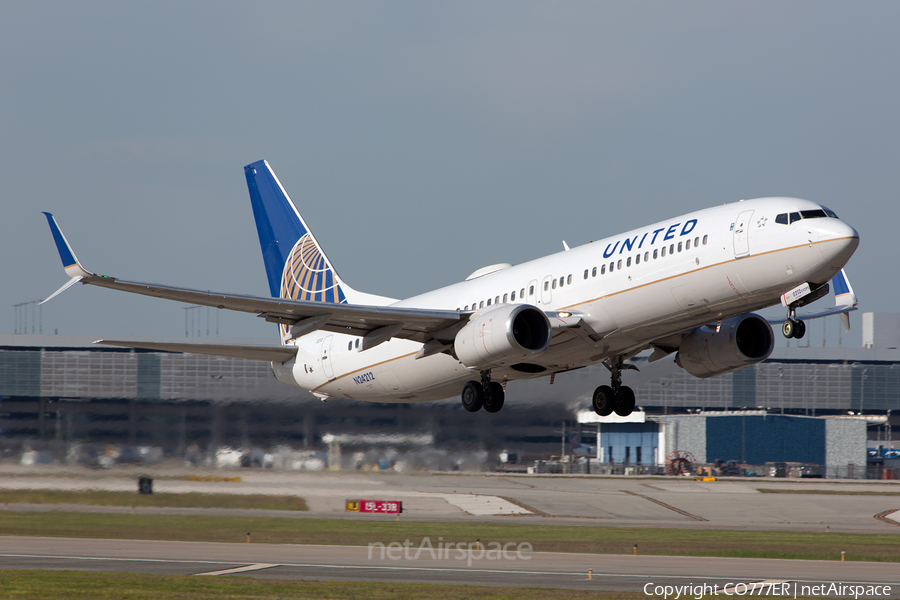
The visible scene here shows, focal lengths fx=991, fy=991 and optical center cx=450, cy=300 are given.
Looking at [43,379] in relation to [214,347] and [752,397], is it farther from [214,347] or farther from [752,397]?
[752,397]

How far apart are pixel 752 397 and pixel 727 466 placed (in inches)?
978

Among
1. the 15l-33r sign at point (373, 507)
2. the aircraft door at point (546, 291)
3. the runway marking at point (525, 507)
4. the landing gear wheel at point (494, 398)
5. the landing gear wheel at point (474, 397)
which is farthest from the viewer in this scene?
the runway marking at point (525, 507)

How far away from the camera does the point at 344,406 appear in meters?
40.9

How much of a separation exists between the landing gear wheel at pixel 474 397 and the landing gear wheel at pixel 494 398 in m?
0.21

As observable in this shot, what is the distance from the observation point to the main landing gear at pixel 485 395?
103 ft

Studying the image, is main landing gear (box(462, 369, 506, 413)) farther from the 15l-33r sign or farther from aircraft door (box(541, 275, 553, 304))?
the 15l-33r sign

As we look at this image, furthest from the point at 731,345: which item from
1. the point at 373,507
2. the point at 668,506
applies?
the point at 668,506

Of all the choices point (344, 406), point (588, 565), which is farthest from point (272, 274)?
point (588, 565)

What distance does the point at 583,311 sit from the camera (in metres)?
29.1

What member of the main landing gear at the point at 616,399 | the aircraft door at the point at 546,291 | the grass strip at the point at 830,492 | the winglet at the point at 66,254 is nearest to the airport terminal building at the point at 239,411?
the main landing gear at the point at 616,399

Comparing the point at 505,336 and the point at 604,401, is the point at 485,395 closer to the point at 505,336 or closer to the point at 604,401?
the point at 505,336

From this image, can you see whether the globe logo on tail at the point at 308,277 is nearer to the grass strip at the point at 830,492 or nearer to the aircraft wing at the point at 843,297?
the aircraft wing at the point at 843,297

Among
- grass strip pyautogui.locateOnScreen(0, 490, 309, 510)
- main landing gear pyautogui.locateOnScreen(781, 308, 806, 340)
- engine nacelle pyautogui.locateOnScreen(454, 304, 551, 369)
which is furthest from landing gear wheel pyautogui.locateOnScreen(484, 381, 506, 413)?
grass strip pyautogui.locateOnScreen(0, 490, 309, 510)

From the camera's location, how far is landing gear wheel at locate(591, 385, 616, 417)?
33875 mm
